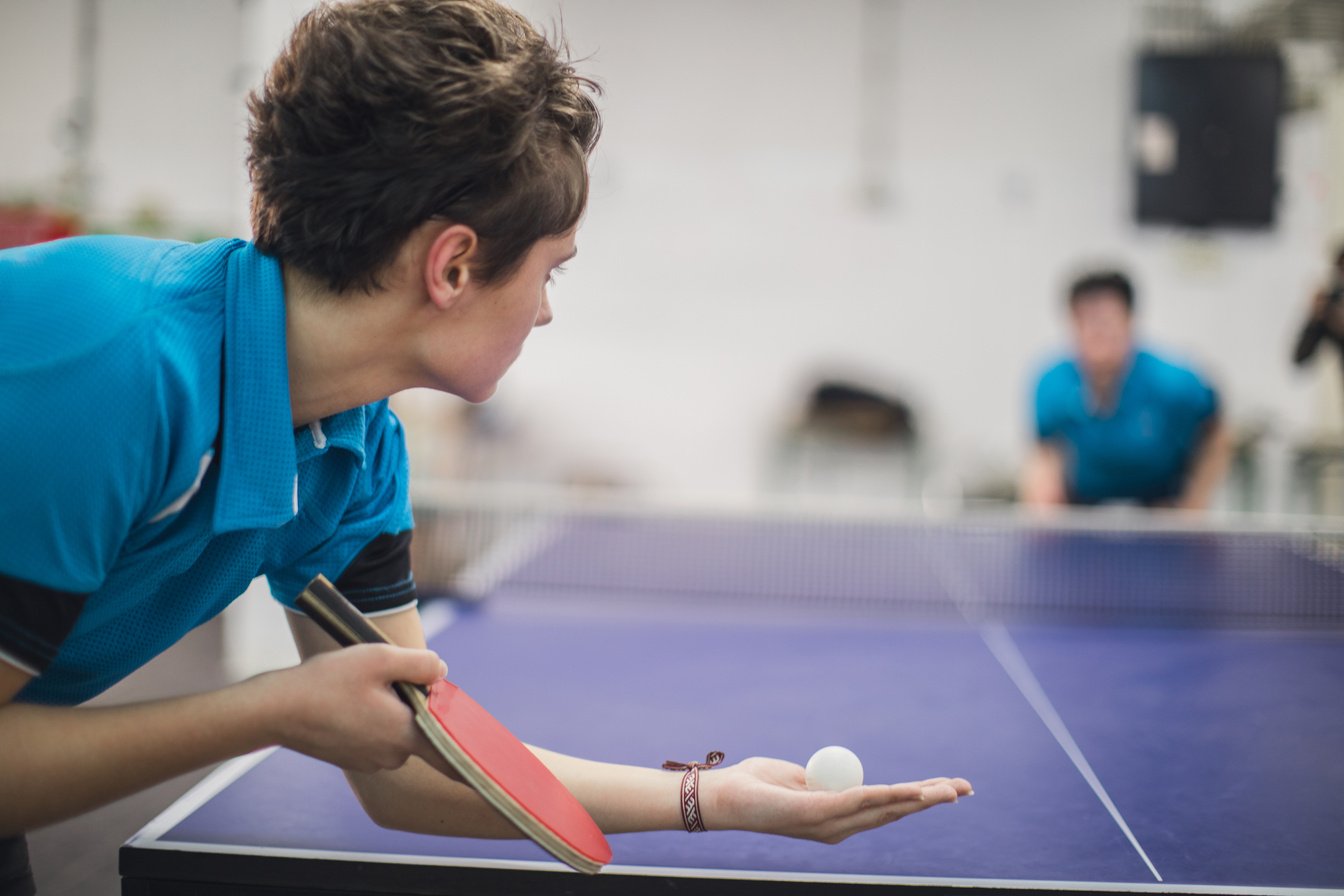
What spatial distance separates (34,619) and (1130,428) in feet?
11.3

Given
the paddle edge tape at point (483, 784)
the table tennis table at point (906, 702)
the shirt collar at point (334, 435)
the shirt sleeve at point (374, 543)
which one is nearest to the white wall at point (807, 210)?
the table tennis table at point (906, 702)

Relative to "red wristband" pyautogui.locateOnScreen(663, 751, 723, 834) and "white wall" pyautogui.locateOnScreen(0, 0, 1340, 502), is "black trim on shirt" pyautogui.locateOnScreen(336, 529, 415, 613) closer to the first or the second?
"red wristband" pyautogui.locateOnScreen(663, 751, 723, 834)

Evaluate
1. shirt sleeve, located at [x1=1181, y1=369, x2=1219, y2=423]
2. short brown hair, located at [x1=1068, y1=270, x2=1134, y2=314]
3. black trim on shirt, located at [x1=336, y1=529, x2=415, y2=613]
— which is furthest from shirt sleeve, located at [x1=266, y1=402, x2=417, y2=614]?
shirt sleeve, located at [x1=1181, y1=369, x2=1219, y2=423]

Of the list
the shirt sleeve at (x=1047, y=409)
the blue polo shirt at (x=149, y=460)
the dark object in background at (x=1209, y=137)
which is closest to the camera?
the blue polo shirt at (x=149, y=460)

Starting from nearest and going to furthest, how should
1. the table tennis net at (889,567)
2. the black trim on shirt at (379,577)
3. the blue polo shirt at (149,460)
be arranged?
1. the blue polo shirt at (149,460)
2. the black trim on shirt at (379,577)
3. the table tennis net at (889,567)

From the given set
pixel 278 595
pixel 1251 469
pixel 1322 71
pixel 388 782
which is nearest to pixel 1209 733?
pixel 388 782

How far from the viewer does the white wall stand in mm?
6363

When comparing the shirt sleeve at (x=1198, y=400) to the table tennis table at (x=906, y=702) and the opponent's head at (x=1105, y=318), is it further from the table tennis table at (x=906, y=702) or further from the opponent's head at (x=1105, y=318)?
the table tennis table at (x=906, y=702)

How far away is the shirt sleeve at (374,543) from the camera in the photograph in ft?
3.62

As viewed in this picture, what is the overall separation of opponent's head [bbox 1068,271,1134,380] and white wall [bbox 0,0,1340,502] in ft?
9.60

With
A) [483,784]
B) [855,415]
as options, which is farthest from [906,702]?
[855,415]

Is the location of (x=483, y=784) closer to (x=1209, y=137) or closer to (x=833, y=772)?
(x=833, y=772)

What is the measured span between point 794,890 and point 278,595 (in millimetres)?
553

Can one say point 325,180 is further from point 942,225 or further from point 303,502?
point 942,225
